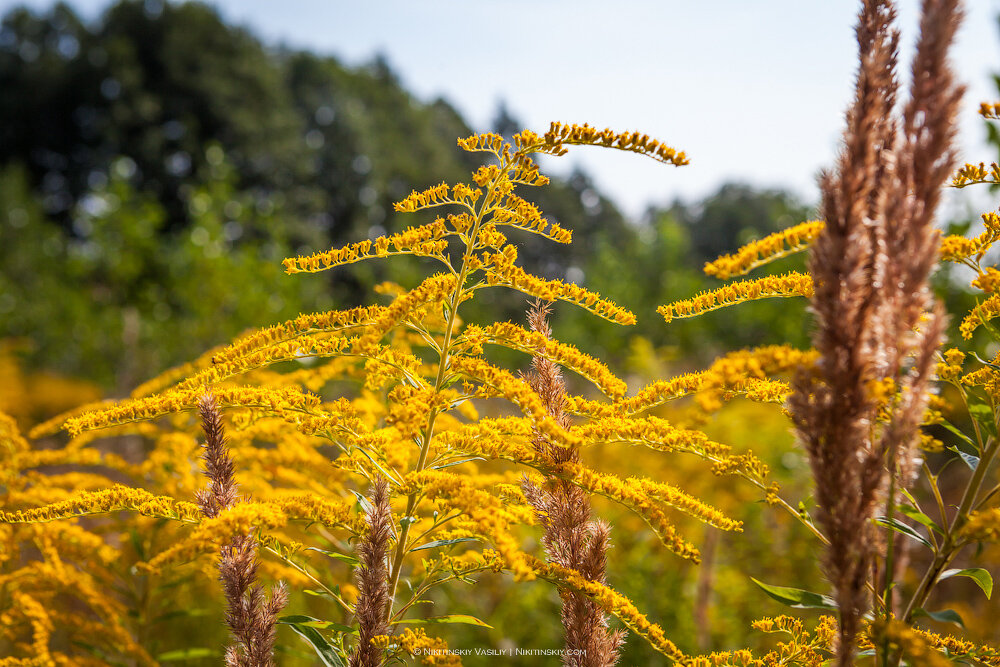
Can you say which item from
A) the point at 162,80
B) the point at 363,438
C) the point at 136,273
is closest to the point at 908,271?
the point at 363,438

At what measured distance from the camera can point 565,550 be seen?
5.35 feet

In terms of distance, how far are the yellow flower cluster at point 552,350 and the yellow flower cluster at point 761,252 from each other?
38 centimetres

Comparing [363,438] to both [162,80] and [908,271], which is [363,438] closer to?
[908,271]

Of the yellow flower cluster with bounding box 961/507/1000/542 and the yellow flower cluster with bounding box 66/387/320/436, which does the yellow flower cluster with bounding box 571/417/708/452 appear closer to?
the yellow flower cluster with bounding box 961/507/1000/542

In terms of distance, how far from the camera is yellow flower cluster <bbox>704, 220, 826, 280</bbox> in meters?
1.52

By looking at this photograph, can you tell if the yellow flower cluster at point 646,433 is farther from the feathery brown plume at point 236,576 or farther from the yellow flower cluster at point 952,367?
the feathery brown plume at point 236,576

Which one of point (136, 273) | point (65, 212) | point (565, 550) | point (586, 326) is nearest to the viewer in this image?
point (565, 550)

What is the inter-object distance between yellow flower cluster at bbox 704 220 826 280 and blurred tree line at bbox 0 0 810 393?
40.2 feet

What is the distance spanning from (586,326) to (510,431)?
50.4 feet

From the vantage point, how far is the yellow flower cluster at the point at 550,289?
171 centimetres

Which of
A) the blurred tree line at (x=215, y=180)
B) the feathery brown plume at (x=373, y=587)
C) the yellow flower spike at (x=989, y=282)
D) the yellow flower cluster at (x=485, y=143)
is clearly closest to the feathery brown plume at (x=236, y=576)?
the feathery brown plume at (x=373, y=587)

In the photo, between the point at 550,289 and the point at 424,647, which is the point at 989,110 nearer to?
the point at 550,289

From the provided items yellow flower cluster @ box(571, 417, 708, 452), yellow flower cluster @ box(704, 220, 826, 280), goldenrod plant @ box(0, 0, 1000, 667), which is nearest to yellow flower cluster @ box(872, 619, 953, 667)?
goldenrod plant @ box(0, 0, 1000, 667)

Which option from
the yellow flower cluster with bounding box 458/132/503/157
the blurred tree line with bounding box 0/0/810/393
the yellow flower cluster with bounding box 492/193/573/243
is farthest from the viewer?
the blurred tree line with bounding box 0/0/810/393
